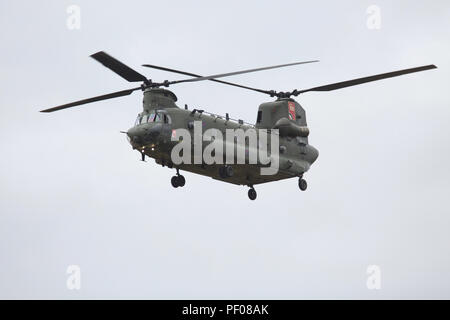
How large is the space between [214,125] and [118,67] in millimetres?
6158

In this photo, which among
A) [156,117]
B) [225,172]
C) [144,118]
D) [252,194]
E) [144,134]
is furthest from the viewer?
[252,194]

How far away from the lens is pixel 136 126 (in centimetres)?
5238

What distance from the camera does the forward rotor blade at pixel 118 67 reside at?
5016 centimetres

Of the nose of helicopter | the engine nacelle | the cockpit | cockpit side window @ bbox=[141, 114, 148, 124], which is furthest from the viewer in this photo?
the engine nacelle

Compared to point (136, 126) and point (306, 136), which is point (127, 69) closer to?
point (136, 126)

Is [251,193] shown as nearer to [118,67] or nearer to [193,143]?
[193,143]

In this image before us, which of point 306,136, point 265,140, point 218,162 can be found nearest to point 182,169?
point 218,162

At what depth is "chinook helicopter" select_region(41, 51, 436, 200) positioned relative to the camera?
51.8 m

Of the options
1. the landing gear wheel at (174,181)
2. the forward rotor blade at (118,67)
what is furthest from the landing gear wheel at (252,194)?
the forward rotor blade at (118,67)

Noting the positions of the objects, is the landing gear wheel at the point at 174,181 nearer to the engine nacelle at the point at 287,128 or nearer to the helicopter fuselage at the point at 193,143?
the helicopter fuselage at the point at 193,143

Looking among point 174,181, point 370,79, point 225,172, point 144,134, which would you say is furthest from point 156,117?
point 370,79

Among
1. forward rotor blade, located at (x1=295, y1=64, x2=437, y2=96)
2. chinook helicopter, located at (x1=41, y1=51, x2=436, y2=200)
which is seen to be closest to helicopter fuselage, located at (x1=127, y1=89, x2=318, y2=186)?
chinook helicopter, located at (x1=41, y1=51, x2=436, y2=200)

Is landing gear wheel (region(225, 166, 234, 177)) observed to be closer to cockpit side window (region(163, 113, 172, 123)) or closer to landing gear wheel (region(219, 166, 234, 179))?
landing gear wheel (region(219, 166, 234, 179))

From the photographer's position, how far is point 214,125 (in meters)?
54.4
